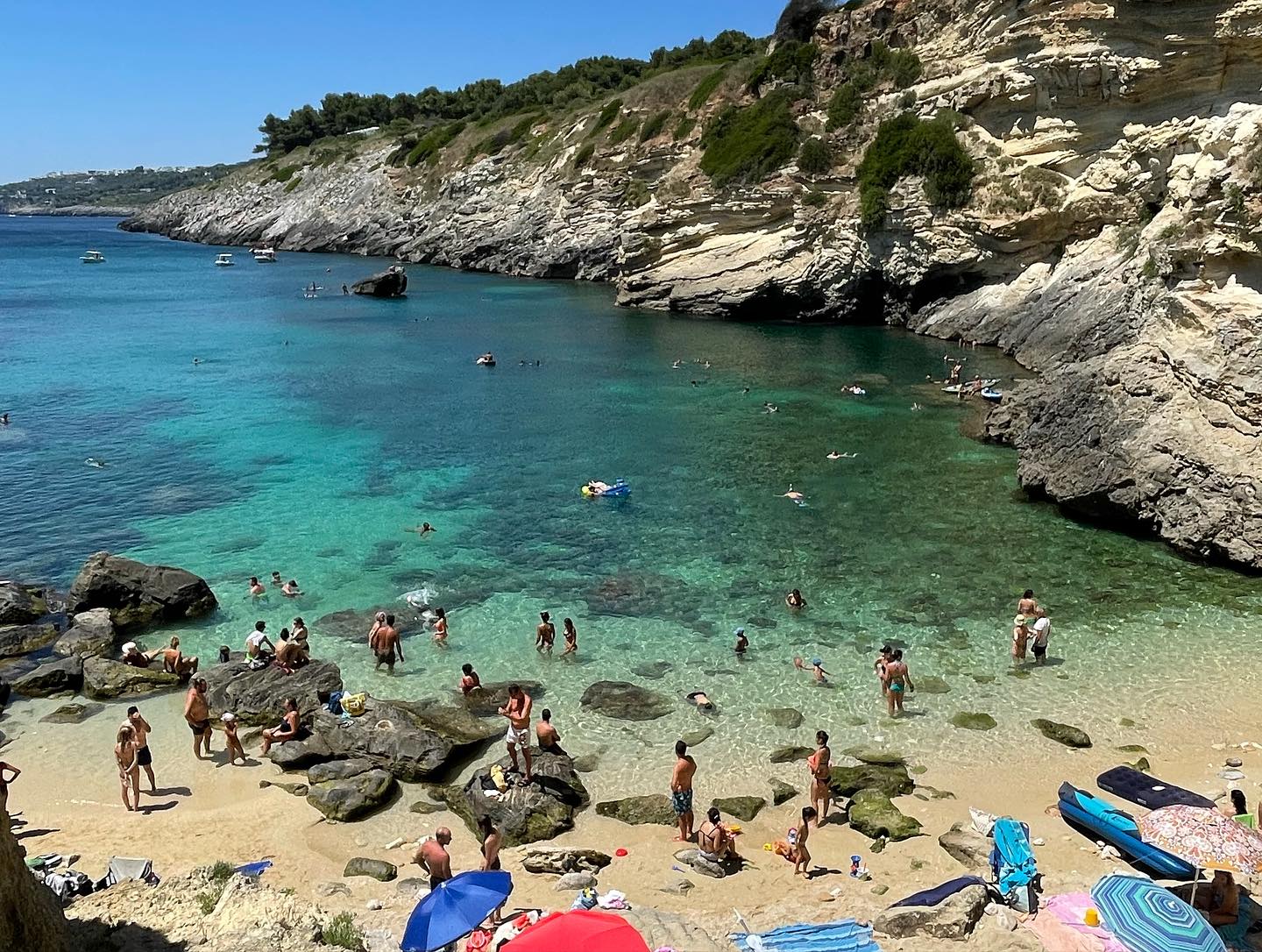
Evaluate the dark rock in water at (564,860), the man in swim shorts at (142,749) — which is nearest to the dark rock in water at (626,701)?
the dark rock in water at (564,860)

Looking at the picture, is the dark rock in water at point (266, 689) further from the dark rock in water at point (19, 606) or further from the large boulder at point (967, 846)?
the large boulder at point (967, 846)

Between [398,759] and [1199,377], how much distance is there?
21230mm

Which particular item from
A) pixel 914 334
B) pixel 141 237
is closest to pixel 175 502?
pixel 914 334

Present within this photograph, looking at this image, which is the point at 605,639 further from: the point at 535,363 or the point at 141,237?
the point at 141,237

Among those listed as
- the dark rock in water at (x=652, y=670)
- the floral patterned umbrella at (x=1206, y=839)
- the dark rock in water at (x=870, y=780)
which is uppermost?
the floral patterned umbrella at (x=1206, y=839)

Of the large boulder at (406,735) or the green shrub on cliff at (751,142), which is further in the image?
the green shrub on cliff at (751,142)

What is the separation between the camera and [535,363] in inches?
1859

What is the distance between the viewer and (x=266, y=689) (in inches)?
638

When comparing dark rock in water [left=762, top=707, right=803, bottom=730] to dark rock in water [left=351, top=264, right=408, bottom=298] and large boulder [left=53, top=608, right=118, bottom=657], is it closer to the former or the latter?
large boulder [left=53, top=608, right=118, bottom=657]

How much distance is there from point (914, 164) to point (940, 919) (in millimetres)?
49378

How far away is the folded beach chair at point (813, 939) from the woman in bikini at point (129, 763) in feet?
30.4

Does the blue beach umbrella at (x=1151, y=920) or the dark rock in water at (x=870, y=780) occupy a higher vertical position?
the blue beach umbrella at (x=1151, y=920)

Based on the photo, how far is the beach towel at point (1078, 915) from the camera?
912 centimetres

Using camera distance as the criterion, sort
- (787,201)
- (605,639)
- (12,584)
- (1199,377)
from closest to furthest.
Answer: (605,639) → (12,584) → (1199,377) → (787,201)
